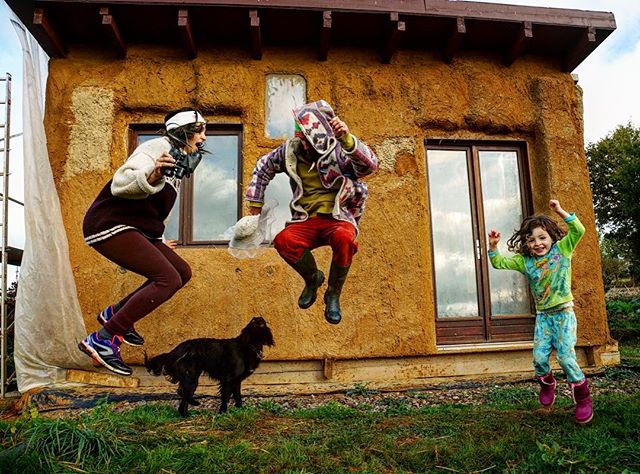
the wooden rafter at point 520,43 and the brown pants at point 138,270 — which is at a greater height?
the wooden rafter at point 520,43

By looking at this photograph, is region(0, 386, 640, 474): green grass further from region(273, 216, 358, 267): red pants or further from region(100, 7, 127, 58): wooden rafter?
region(100, 7, 127, 58): wooden rafter

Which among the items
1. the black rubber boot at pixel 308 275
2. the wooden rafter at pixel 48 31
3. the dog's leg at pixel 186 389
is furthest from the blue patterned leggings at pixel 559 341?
the wooden rafter at pixel 48 31

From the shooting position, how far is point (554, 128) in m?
6.58

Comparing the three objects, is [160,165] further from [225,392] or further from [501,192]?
[501,192]

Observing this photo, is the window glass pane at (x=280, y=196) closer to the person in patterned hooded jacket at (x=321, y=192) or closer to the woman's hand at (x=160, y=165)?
the person in patterned hooded jacket at (x=321, y=192)

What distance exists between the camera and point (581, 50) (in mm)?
6566

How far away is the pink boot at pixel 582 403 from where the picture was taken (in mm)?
3639

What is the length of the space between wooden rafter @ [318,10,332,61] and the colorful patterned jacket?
2.62 meters

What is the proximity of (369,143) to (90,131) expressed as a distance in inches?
130

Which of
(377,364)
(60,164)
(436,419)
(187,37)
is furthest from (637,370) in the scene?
(60,164)

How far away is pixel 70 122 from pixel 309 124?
3744 mm

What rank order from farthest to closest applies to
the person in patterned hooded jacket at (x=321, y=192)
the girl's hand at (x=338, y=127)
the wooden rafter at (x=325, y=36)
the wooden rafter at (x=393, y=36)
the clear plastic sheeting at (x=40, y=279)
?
the wooden rafter at (x=393, y=36), the wooden rafter at (x=325, y=36), the clear plastic sheeting at (x=40, y=279), the person in patterned hooded jacket at (x=321, y=192), the girl's hand at (x=338, y=127)

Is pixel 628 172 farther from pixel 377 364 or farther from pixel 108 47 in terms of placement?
pixel 108 47

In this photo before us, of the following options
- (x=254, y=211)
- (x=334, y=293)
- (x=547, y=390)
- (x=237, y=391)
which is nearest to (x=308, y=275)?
(x=334, y=293)
